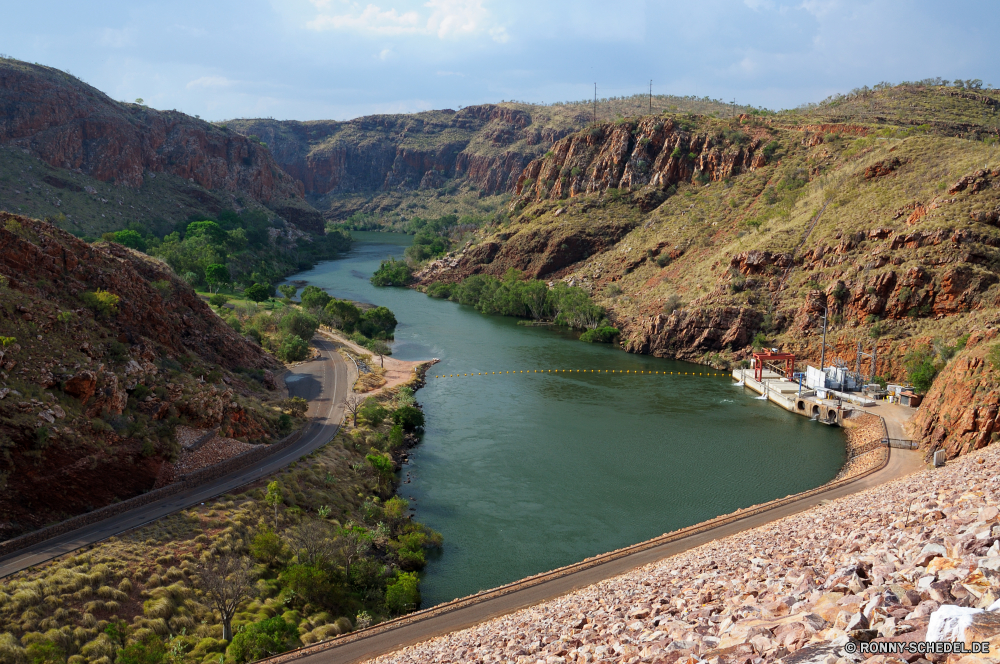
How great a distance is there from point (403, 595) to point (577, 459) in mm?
19927

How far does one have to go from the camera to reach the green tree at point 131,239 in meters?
102

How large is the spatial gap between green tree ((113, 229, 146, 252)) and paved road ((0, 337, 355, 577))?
5589 cm

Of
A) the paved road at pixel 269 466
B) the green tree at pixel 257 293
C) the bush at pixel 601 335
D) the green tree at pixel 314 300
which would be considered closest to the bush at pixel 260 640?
the paved road at pixel 269 466

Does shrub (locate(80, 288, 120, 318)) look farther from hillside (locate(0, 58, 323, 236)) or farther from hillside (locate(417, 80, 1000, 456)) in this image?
hillside (locate(0, 58, 323, 236))

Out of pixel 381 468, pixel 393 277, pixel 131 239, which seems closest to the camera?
pixel 381 468

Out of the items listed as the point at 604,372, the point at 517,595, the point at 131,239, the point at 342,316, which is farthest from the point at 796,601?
the point at 131,239

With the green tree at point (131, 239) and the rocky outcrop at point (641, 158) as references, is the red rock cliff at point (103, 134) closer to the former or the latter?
the green tree at point (131, 239)

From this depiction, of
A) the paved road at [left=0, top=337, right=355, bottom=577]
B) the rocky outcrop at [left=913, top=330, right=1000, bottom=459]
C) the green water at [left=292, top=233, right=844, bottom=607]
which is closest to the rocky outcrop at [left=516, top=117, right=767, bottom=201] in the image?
the green water at [left=292, top=233, right=844, bottom=607]

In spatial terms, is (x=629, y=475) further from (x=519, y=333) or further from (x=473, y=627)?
(x=519, y=333)

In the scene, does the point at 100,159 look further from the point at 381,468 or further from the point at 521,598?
the point at 521,598

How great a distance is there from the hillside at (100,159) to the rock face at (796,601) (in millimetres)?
103852

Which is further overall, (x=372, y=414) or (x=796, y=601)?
(x=372, y=414)

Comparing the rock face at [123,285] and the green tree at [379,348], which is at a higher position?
the rock face at [123,285]

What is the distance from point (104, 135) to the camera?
412 feet
